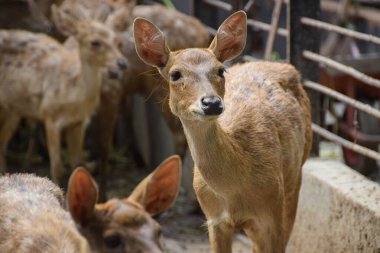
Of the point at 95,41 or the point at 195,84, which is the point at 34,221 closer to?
the point at 195,84

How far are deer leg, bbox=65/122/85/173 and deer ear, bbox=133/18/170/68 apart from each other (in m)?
4.24

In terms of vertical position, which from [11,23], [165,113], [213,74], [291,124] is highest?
[213,74]

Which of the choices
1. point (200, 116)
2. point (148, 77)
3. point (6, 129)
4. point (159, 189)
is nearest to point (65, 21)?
→ point (148, 77)

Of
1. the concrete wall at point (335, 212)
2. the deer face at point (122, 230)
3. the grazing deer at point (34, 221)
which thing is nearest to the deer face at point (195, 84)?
the deer face at point (122, 230)

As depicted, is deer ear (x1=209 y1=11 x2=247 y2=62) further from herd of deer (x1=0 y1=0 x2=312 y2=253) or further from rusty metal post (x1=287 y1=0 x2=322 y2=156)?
rusty metal post (x1=287 y1=0 x2=322 y2=156)

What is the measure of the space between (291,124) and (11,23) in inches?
216

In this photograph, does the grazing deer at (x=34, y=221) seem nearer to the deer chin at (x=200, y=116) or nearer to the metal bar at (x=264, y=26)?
the deer chin at (x=200, y=116)

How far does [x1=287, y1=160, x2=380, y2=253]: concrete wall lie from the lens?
6.42 metres

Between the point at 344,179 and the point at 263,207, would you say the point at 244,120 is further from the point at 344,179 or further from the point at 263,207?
the point at 344,179

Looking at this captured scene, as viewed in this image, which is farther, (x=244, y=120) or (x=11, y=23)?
(x=11, y=23)

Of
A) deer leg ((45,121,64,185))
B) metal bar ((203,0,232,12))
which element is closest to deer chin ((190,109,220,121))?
metal bar ((203,0,232,12))

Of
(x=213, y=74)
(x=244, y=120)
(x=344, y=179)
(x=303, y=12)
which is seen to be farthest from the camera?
(x=303, y=12)

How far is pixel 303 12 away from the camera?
8.09m

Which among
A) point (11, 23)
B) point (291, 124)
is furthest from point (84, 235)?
point (11, 23)
